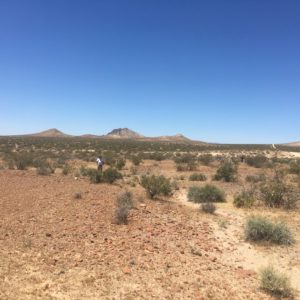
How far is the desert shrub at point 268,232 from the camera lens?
10.1 metres

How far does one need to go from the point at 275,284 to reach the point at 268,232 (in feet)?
11.1

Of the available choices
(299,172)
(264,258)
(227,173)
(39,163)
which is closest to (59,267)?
(264,258)

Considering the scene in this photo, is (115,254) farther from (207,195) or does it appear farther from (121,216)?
(207,195)

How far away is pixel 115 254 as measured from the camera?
853cm

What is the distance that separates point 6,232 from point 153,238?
3684 millimetres

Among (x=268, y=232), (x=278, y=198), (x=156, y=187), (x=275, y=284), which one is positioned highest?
(x=156, y=187)

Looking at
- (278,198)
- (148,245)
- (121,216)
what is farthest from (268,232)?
(278,198)

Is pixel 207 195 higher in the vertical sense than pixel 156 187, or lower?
lower

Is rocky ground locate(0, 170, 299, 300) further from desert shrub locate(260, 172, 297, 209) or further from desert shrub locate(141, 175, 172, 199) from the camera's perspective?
A: desert shrub locate(260, 172, 297, 209)

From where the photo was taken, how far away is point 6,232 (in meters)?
9.80

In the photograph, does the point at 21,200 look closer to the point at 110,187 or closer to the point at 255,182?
the point at 110,187

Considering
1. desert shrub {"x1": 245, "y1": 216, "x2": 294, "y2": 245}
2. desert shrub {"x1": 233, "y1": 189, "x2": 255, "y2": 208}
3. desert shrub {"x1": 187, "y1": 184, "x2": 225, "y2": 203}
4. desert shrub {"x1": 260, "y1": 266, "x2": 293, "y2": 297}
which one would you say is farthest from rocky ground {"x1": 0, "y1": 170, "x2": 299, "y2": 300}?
desert shrub {"x1": 187, "y1": 184, "x2": 225, "y2": 203}

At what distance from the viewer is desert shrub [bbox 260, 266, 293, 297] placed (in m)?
6.98

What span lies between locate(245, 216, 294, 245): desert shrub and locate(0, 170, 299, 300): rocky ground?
1.45 ft
